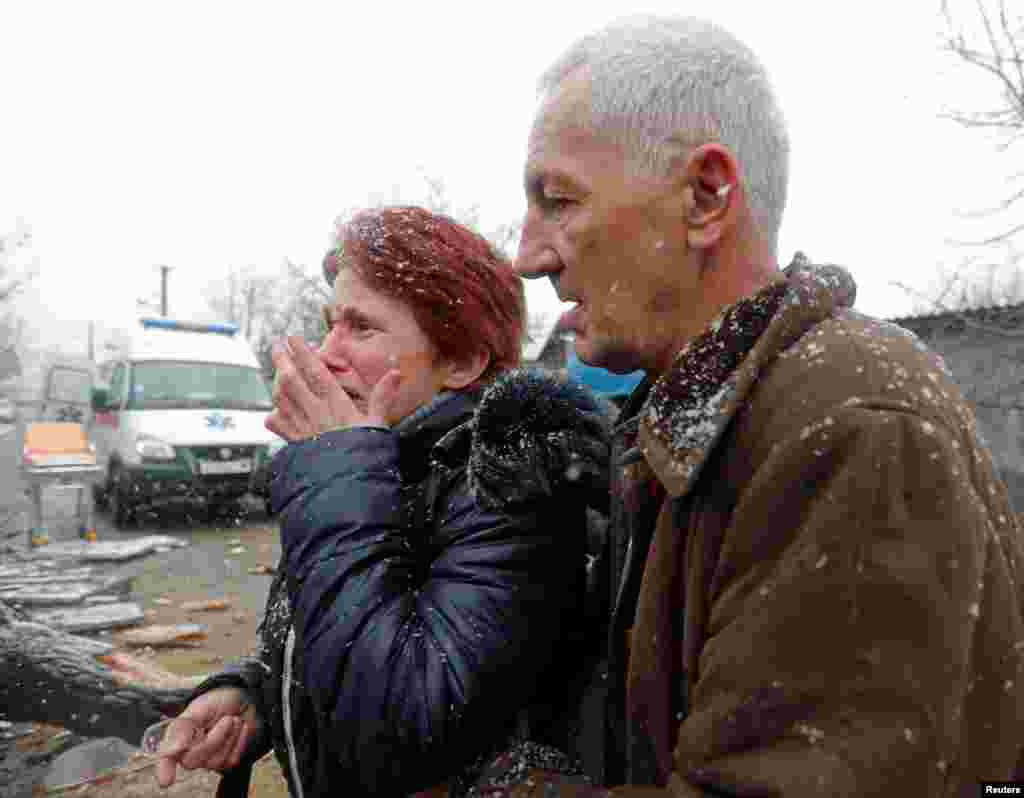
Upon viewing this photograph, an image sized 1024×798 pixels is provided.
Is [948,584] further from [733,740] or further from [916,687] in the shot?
[733,740]

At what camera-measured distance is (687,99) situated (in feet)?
3.41

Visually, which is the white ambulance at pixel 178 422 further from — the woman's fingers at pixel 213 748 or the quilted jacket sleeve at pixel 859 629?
the quilted jacket sleeve at pixel 859 629

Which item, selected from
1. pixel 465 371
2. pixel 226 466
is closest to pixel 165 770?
pixel 465 371

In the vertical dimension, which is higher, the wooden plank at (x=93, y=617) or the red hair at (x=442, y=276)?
the red hair at (x=442, y=276)

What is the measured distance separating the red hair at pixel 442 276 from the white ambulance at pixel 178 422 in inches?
317

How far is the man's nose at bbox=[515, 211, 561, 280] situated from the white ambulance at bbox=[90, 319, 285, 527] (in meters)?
8.60

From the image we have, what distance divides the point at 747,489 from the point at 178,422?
9907mm

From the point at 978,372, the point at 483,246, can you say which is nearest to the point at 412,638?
the point at 483,246

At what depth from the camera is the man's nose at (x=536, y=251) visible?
1138 millimetres

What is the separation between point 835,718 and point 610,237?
2.14 ft

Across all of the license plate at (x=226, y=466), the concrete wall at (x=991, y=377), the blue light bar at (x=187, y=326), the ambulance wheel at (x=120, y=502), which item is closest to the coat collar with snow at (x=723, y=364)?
the license plate at (x=226, y=466)

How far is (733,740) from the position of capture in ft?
2.45

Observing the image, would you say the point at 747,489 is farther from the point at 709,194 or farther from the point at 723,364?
the point at 709,194

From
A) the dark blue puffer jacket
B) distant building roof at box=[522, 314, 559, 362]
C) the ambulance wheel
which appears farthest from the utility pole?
the dark blue puffer jacket
